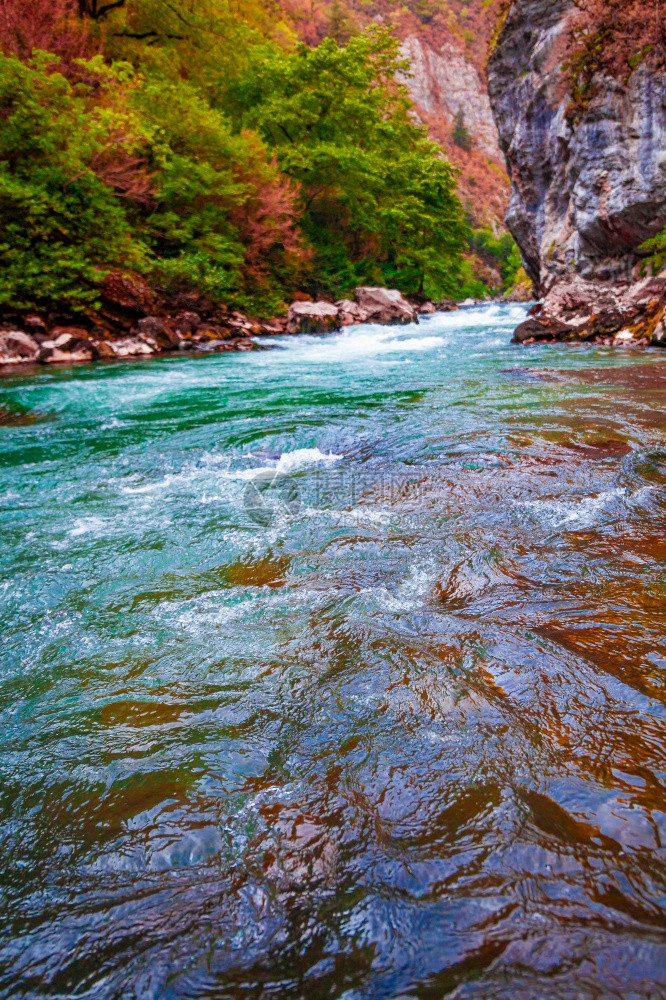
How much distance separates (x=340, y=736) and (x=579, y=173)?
18022 mm

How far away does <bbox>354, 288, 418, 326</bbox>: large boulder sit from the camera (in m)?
17.7

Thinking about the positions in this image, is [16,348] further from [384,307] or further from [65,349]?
[384,307]

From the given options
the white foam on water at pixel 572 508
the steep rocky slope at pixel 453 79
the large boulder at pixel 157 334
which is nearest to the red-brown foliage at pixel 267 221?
the large boulder at pixel 157 334

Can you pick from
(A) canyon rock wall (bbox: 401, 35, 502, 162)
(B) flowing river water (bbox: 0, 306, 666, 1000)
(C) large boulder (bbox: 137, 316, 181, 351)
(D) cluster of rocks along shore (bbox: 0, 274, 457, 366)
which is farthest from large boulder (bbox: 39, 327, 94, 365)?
(A) canyon rock wall (bbox: 401, 35, 502, 162)

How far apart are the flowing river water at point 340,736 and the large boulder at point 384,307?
15.2 metres

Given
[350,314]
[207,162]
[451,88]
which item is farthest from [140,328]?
[451,88]

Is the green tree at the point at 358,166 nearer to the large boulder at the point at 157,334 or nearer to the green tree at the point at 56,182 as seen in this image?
the green tree at the point at 56,182

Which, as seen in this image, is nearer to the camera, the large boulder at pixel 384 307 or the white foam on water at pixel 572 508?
the white foam on water at pixel 572 508

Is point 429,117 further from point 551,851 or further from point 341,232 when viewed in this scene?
point 551,851

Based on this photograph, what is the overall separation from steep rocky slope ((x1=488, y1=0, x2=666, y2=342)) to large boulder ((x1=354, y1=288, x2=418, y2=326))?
15.6ft

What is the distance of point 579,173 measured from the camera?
48.4 ft

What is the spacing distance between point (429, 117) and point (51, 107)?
3232 inches

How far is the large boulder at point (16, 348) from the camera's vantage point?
32.9 ft

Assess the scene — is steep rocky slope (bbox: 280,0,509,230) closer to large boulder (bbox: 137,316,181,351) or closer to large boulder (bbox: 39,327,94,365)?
large boulder (bbox: 137,316,181,351)
